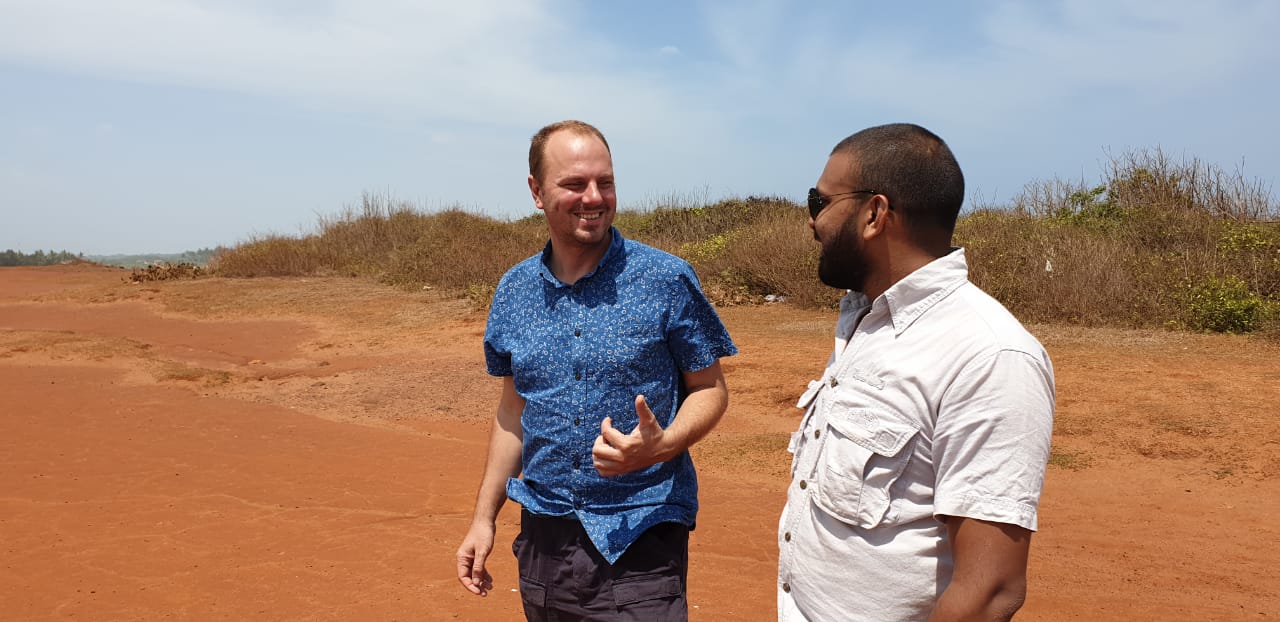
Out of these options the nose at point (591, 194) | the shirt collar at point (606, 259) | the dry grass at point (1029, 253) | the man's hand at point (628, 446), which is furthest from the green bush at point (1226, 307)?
the man's hand at point (628, 446)

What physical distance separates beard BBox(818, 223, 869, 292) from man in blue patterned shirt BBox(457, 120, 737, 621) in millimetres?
670

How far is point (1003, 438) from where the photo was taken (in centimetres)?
154

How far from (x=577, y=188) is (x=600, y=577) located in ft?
3.18

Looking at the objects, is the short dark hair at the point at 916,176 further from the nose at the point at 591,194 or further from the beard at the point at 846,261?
the nose at the point at 591,194

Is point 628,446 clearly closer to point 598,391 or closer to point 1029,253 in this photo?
point 598,391

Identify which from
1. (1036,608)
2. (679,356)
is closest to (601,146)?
(679,356)

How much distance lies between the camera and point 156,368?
11656 mm

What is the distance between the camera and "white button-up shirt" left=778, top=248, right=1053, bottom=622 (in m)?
1.55

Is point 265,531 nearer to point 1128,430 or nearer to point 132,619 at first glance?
point 132,619

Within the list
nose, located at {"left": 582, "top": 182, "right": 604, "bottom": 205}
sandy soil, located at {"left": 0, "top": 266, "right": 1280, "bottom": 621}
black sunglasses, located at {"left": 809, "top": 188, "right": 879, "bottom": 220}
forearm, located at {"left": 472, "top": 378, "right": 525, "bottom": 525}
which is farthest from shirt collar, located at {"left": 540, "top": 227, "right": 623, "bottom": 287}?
sandy soil, located at {"left": 0, "top": 266, "right": 1280, "bottom": 621}

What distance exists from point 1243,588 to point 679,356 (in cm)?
396

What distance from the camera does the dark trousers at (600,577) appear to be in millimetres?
2447

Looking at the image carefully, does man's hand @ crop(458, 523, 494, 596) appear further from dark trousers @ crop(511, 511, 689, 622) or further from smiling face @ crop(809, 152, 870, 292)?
smiling face @ crop(809, 152, 870, 292)

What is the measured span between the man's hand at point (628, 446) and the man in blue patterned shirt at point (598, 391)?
0.20 m
